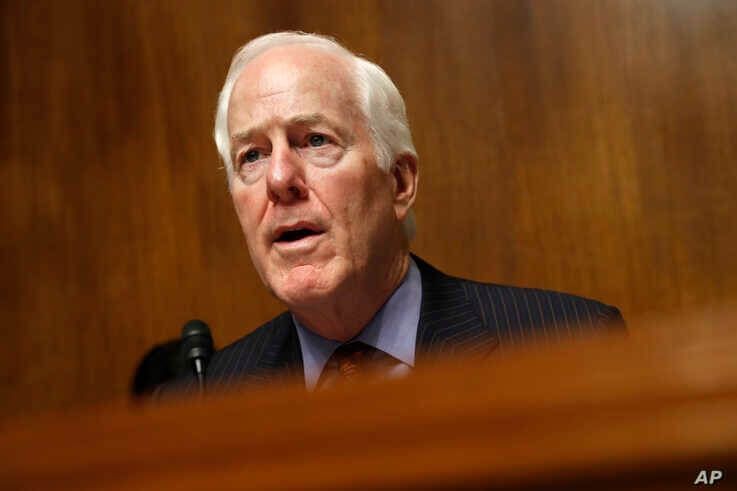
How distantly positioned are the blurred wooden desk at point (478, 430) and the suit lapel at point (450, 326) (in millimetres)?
1295

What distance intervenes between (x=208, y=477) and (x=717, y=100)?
1.97 meters

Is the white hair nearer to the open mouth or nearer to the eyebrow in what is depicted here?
the eyebrow

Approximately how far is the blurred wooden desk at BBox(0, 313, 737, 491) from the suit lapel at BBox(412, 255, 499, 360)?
4.25 feet

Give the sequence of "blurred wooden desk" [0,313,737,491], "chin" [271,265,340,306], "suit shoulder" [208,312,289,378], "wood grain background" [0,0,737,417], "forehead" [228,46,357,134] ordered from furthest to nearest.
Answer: "wood grain background" [0,0,737,417]
"suit shoulder" [208,312,289,378]
"forehead" [228,46,357,134]
"chin" [271,265,340,306]
"blurred wooden desk" [0,313,737,491]

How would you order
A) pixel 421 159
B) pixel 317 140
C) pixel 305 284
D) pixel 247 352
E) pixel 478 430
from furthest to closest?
pixel 421 159 → pixel 247 352 → pixel 317 140 → pixel 305 284 → pixel 478 430

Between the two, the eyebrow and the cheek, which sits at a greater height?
the eyebrow

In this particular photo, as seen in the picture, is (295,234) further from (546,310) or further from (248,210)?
(546,310)

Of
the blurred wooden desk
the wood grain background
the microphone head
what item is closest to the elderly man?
the microphone head

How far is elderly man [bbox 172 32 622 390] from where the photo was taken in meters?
1.73

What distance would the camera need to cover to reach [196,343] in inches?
68.4

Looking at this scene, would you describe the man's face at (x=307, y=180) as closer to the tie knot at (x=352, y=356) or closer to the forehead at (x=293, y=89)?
the forehead at (x=293, y=89)

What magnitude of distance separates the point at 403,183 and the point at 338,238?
263 millimetres

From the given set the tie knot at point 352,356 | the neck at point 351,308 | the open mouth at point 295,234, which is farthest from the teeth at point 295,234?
the tie knot at point 352,356

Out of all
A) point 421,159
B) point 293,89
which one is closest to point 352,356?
point 293,89
